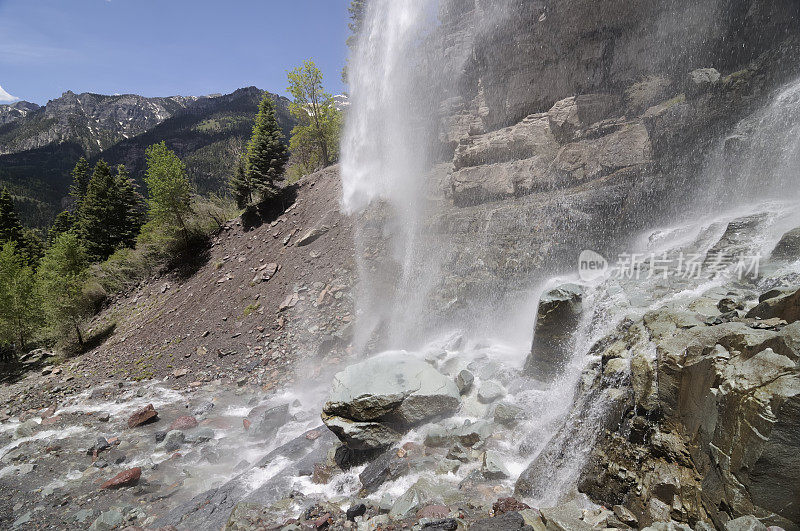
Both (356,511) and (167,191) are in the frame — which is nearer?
(356,511)

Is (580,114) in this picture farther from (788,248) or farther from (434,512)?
(434,512)

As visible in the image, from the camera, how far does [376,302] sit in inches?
554

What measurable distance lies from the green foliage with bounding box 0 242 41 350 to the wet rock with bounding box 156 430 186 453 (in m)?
19.1

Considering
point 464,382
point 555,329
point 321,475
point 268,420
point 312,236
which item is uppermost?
point 312,236

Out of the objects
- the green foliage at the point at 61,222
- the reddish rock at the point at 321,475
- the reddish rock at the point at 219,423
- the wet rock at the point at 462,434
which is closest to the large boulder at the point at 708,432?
the wet rock at the point at 462,434

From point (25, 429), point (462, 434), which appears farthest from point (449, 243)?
point (25, 429)

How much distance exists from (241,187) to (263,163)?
2707 mm

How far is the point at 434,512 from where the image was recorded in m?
5.48

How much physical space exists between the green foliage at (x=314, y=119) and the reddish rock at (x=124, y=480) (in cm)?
2233

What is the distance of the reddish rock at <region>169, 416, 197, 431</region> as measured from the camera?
10.6m

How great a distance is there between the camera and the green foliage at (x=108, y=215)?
29422 millimetres

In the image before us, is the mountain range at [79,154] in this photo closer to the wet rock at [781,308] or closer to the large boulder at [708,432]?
the large boulder at [708,432]

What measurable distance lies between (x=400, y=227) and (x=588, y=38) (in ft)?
43.3

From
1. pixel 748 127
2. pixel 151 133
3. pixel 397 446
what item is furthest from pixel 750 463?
pixel 151 133
